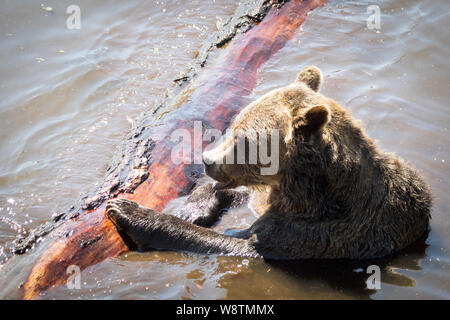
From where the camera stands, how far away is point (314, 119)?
439 cm

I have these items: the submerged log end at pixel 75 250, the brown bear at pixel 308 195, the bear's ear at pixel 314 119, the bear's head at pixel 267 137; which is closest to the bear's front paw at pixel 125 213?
the brown bear at pixel 308 195

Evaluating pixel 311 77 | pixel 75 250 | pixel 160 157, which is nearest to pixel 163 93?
pixel 160 157

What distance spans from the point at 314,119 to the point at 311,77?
1110 millimetres

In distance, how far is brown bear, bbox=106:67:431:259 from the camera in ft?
15.5

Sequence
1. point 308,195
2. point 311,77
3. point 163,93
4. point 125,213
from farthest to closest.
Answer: point 163,93 → point 311,77 → point 125,213 → point 308,195

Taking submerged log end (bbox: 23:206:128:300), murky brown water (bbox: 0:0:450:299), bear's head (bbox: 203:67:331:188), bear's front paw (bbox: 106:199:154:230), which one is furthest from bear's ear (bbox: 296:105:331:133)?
submerged log end (bbox: 23:206:128:300)

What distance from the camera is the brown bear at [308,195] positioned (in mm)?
4738

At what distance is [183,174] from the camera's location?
237 inches

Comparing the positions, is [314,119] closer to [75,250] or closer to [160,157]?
[160,157]

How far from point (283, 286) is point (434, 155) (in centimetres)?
321

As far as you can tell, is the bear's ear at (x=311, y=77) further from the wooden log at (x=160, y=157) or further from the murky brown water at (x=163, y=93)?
the murky brown water at (x=163, y=93)

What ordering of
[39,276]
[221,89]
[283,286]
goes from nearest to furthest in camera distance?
1. [39,276]
2. [283,286]
3. [221,89]
